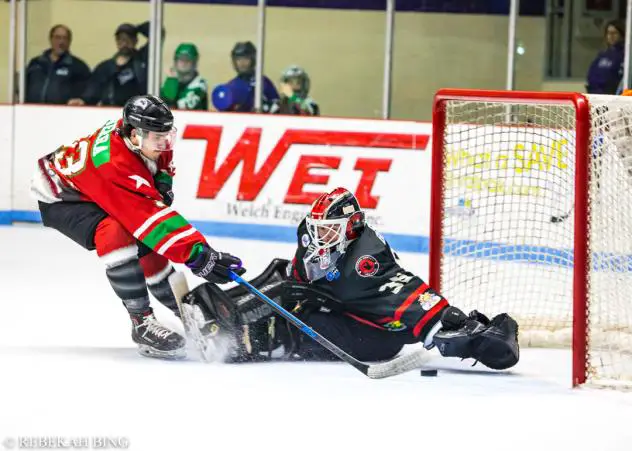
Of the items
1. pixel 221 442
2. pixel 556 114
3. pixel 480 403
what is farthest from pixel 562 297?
pixel 221 442

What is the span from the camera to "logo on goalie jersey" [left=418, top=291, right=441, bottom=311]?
13.9ft

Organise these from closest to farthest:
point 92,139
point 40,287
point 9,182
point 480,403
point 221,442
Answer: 1. point 221,442
2. point 480,403
3. point 92,139
4. point 40,287
5. point 9,182

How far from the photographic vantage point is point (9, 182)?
347 inches

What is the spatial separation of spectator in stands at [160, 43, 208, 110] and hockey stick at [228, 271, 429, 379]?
440 centimetres

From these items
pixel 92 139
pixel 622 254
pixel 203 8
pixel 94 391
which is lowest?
pixel 94 391

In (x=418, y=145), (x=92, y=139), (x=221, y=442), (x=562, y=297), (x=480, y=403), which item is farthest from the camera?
(x=418, y=145)

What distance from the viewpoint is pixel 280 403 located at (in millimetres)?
3773

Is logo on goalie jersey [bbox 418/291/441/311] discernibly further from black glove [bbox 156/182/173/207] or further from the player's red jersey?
black glove [bbox 156/182/173/207]

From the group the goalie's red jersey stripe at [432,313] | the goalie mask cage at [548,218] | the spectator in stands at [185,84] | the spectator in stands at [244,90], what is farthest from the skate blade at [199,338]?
the spectator in stands at [185,84]

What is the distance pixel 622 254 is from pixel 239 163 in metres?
4.36

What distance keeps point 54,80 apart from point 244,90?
140cm

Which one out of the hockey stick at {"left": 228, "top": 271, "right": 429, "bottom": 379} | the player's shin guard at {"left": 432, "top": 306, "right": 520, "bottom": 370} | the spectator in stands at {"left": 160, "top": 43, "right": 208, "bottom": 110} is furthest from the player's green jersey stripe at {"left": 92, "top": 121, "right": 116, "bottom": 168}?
the spectator in stands at {"left": 160, "top": 43, "right": 208, "bottom": 110}

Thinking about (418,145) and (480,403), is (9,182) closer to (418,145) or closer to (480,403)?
(418,145)

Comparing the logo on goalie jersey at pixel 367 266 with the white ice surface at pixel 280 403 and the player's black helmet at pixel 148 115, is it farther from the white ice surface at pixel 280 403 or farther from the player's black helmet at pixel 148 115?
the player's black helmet at pixel 148 115
